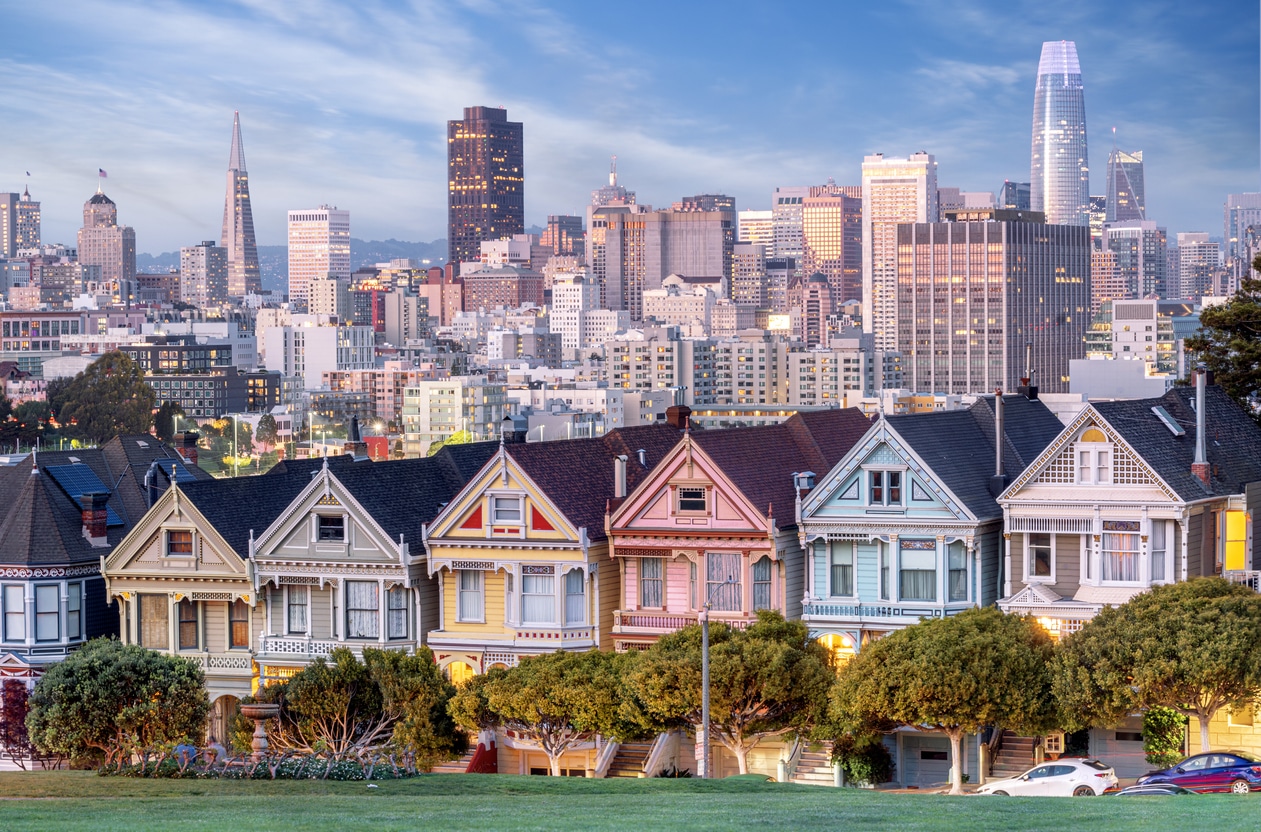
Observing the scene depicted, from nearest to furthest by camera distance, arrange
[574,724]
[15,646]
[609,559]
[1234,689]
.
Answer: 1. [1234,689]
2. [574,724]
3. [609,559]
4. [15,646]

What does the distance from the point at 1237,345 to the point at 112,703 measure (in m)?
26.5

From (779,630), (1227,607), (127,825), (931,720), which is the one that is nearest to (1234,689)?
(1227,607)

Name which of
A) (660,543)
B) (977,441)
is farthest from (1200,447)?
(660,543)

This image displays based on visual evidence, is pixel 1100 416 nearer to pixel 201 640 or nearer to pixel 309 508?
pixel 309 508

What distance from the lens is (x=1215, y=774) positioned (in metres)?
34.1

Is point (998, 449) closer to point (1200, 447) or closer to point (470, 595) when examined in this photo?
point (1200, 447)

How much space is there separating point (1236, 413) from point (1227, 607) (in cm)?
910

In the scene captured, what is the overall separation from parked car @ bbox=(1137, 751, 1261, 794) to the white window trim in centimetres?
605

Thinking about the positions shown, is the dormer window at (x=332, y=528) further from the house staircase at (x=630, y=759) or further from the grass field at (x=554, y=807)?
Result: the grass field at (x=554, y=807)

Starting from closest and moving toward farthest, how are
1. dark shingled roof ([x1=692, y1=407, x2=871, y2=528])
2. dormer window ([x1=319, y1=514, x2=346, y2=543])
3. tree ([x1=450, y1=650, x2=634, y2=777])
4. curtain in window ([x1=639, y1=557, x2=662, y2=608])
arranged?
tree ([x1=450, y1=650, x2=634, y2=777]), dark shingled roof ([x1=692, y1=407, x2=871, y2=528]), curtain in window ([x1=639, y1=557, x2=662, y2=608]), dormer window ([x1=319, y1=514, x2=346, y2=543])

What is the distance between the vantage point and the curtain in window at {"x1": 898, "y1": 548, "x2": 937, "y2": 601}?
41125mm

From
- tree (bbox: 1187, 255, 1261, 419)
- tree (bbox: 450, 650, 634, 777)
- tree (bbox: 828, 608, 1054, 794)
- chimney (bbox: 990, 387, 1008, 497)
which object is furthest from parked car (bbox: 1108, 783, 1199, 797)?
tree (bbox: 1187, 255, 1261, 419)

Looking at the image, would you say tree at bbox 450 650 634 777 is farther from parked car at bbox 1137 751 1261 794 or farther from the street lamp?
parked car at bbox 1137 751 1261 794

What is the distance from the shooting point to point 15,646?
46.9 metres
